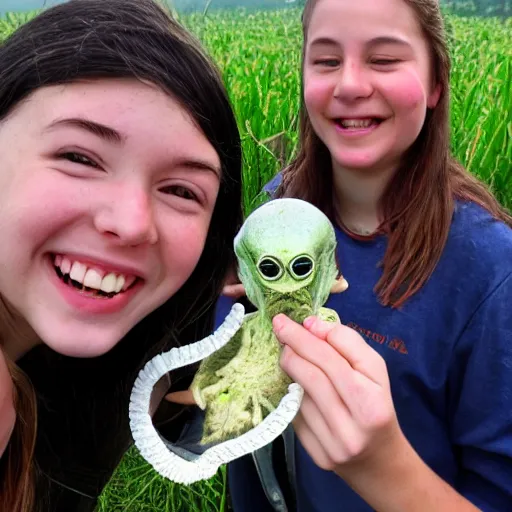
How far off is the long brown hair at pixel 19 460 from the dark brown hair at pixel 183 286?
0.14 m

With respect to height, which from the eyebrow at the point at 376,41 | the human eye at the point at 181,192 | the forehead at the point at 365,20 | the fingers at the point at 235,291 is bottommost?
the fingers at the point at 235,291

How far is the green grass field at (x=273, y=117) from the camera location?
139cm

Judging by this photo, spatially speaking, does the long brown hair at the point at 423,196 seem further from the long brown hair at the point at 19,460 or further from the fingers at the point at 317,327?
the long brown hair at the point at 19,460

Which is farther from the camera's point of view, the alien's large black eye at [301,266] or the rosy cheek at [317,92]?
the rosy cheek at [317,92]

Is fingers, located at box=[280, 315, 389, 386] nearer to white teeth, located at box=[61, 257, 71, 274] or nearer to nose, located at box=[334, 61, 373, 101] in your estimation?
white teeth, located at box=[61, 257, 71, 274]

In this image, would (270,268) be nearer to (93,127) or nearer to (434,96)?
(93,127)

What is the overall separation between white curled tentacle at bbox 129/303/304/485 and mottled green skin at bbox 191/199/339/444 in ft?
0.09

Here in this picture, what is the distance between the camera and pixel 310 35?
0.95 meters

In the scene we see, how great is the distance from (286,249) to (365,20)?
448 mm

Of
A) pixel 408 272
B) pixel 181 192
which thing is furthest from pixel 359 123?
pixel 181 192

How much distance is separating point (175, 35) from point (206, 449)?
0.56m

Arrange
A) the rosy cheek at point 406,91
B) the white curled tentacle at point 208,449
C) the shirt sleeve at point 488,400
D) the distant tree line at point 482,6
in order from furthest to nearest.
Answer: the distant tree line at point 482,6 < the rosy cheek at point 406,91 < the shirt sleeve at point 488,400 < the white curled tentacle at point 208,449

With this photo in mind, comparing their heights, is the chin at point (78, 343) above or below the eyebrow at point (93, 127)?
below

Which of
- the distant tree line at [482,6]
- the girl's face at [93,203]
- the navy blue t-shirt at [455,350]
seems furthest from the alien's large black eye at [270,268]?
the distant tree line at [482,6]
